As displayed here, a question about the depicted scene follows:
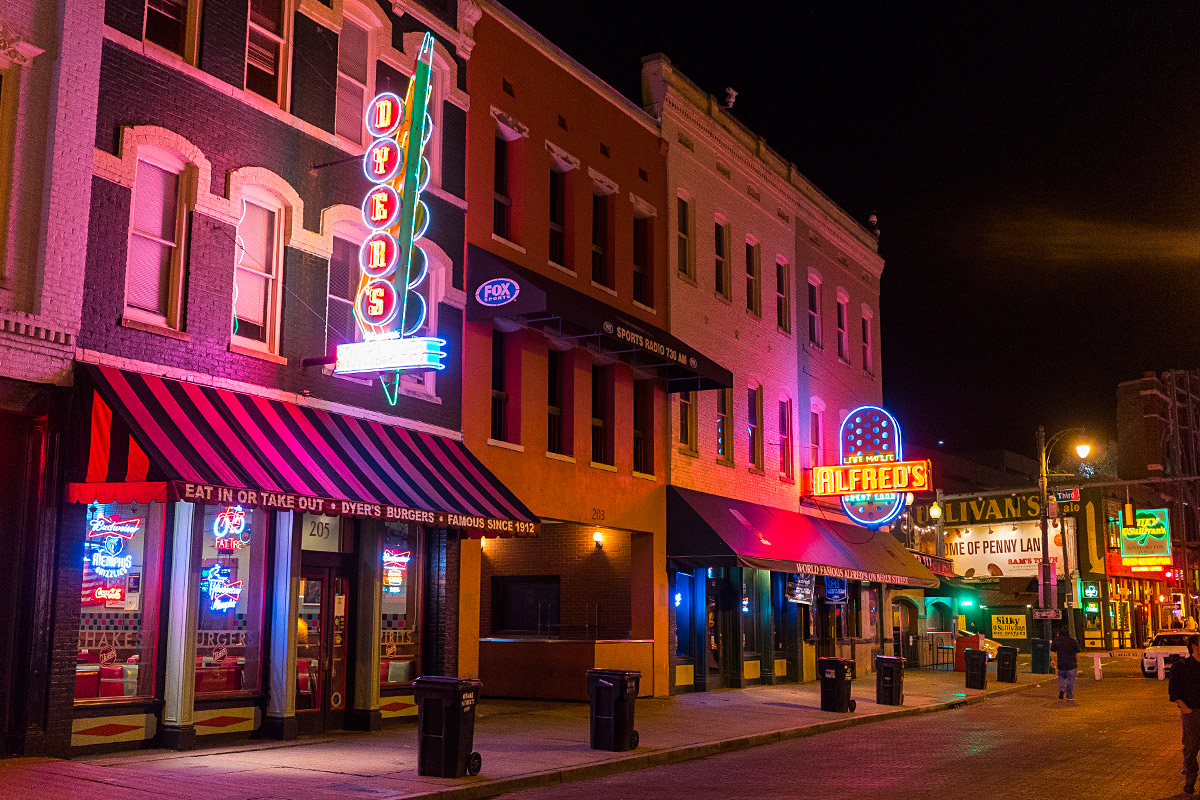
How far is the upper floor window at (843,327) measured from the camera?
114ft

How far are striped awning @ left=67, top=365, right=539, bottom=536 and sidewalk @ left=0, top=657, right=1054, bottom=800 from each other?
115 inches

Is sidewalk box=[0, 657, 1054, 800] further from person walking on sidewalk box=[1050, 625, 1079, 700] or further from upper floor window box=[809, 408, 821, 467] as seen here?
upper floor window box=[809, 408, 821, 467]

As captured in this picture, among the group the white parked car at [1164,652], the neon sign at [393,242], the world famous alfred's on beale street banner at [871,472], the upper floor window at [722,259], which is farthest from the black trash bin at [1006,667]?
the neon sign at [393,242]

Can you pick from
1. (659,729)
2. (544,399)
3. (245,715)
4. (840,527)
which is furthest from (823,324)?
(245,715)

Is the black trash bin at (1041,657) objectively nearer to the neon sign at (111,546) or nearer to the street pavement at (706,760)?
the street pavement at (706,760)

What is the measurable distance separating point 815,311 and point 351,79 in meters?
18.5

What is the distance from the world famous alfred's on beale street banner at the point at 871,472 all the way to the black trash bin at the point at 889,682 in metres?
6.39

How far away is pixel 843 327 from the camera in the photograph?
115 feet

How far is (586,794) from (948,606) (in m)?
46.1

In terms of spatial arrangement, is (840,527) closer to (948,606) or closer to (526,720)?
(526,720)

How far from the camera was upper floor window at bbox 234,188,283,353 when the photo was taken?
617 inches

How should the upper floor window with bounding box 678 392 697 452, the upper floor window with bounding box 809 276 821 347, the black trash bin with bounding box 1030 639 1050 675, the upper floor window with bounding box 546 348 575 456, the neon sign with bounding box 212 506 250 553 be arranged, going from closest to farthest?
1. the neon sign with bounding box 212 506 250 553
2. the upper floor window with bounding box 546 348 575 456
3. the upper floor window with bounding box 678 392 697 452
4. the upper floor window with bounding box 809 276 821 347
5. the black trash bin with bounding box 1030 639 1050 675

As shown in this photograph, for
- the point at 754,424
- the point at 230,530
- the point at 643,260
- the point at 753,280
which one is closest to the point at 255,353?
the point at 230,530

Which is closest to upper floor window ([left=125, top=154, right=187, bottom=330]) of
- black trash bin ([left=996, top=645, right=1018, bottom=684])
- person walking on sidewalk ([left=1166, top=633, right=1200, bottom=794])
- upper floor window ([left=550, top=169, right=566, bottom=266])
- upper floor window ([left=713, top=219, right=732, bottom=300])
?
upper floor window ([left=550, top=169, right=566, bottom=266])
